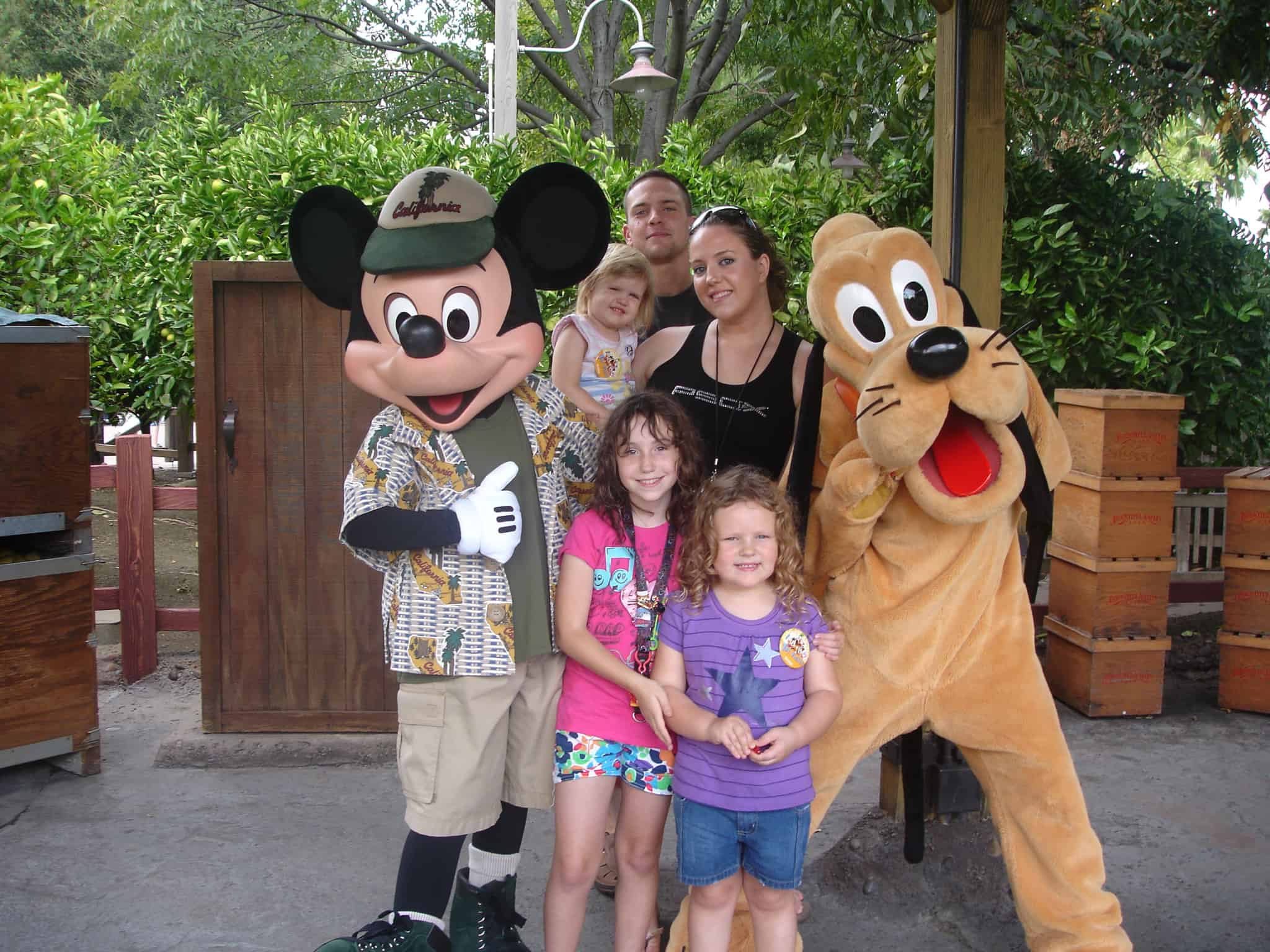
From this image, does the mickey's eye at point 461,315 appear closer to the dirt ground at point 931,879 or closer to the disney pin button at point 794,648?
the disney pin button at point 794,648

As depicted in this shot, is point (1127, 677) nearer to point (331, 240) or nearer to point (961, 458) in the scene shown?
point (961, 458)

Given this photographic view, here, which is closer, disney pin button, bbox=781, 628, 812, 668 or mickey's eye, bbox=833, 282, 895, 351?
disney pin button, bbox=781, 628, 812, 668

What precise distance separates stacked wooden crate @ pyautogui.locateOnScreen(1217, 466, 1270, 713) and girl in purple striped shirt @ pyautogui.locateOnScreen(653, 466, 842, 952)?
3.17m

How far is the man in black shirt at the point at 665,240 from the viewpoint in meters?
3.75

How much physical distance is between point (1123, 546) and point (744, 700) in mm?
3046

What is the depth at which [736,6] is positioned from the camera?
595 inches

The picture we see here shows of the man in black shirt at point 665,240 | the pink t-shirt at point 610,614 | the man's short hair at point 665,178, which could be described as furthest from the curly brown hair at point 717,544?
the man's short hair at point 665,178

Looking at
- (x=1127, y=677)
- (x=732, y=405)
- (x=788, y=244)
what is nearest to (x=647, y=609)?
(x=732, y=405)

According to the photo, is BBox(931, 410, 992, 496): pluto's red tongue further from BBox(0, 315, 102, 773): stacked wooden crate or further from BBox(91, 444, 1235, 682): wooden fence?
BBox(0, 315, 102, 773): stacked wooden crate

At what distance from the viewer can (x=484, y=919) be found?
9.26 ft

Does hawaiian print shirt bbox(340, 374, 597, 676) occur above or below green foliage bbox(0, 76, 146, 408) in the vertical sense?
below

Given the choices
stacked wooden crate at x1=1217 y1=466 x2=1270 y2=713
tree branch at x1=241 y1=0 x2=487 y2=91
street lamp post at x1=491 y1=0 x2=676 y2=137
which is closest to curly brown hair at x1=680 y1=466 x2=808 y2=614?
stacked wooden crate at x1=1217 y1=466 x2=1270 y2=713

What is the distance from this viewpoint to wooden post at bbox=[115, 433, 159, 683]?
5.05 m

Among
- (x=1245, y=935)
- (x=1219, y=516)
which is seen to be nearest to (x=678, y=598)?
(x=1245, y=935)
